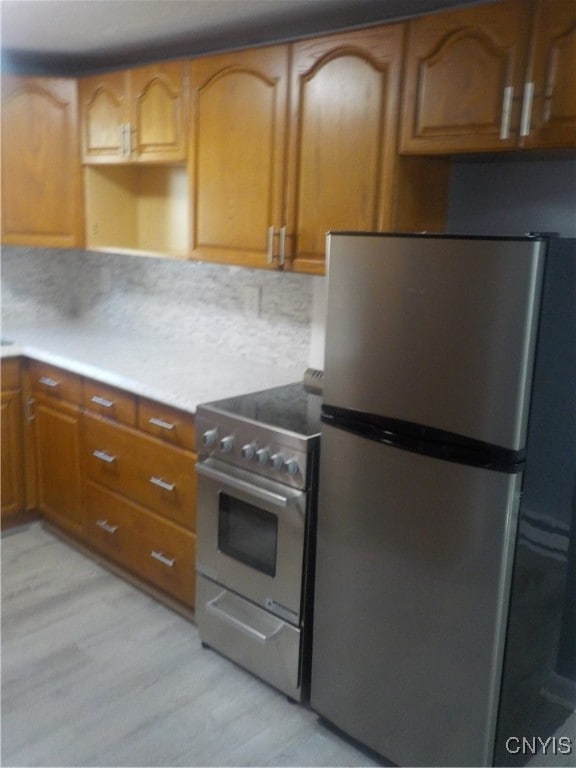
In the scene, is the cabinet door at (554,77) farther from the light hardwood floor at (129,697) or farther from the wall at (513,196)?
the light hardwood floor at (129,697)

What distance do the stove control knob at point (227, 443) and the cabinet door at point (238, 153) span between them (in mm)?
677

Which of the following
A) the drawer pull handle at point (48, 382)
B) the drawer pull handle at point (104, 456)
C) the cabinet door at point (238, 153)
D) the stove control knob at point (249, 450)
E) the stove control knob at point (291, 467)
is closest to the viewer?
the stove control knob at point (291, 467)

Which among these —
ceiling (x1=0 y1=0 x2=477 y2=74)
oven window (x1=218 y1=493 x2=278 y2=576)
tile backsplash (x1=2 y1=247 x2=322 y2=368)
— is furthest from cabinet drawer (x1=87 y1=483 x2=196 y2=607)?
ceiling (x1=0 y1=0 x2=477 y2=74)

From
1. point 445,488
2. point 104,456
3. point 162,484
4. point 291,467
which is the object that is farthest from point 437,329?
point 104,456

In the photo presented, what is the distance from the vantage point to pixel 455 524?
1.70 meters

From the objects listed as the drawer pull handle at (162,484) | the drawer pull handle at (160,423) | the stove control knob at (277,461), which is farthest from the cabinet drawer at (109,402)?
the stove control knob at (277,461)

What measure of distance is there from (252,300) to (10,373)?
3.86 ft

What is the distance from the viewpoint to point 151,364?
287cm

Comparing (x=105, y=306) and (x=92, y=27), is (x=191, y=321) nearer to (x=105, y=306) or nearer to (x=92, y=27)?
Result: (x=105, y=306)

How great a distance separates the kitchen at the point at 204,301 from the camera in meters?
2.16

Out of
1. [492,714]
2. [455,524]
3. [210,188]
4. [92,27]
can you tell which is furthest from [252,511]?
[92,27]

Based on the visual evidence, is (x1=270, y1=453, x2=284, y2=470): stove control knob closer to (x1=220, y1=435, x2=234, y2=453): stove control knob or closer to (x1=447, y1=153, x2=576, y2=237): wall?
(x1=220, y1=435, x2=234, y2=453): stove control knob

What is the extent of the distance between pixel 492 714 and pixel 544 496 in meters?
0.57

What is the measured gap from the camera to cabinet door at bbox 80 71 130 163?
2967mm
